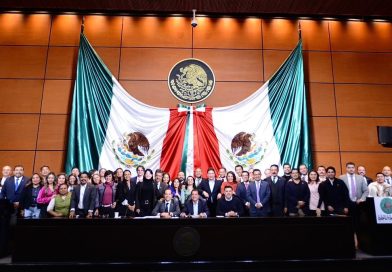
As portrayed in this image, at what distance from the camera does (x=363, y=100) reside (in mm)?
7508

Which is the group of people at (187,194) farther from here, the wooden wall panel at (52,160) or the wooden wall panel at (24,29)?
the wooden wall panel at (24,29)

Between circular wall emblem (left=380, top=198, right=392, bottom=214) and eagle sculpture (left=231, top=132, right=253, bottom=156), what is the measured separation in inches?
113

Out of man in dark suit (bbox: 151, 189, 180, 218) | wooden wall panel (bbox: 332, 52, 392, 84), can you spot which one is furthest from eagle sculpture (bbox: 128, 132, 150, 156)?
wooden wall panel (bbox: 332, 52, 392, 84)

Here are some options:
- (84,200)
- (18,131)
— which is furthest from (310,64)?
(18,131)

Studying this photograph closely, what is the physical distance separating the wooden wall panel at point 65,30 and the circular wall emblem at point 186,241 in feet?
19.2

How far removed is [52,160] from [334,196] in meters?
5.71

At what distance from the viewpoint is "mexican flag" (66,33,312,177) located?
668 cm

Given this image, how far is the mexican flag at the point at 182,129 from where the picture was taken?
6.68 m

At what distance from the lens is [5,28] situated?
756cm

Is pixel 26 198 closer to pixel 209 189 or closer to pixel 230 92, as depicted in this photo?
pixel 209 189

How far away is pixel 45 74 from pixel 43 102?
681 millimetres

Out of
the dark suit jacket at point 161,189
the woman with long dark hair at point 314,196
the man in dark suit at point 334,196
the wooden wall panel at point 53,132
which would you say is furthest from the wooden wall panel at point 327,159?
the wooden wall panel at point 53,132

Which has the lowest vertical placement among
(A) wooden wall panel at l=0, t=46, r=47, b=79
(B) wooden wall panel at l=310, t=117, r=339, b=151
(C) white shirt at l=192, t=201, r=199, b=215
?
(C) white shirt at l=192, t=201, r=199, b=215

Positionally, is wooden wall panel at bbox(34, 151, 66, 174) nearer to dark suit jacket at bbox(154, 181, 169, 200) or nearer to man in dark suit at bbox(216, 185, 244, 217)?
dark suit jacket at bbox(154, 181, 169, 200)
